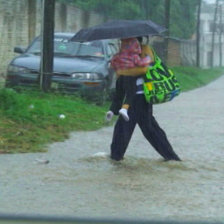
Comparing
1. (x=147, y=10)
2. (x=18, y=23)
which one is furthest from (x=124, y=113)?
(x=147, y=10)

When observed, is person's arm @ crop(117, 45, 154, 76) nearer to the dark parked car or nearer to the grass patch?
the grass patch

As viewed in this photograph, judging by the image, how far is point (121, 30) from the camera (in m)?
7.83

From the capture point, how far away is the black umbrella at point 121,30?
778cm

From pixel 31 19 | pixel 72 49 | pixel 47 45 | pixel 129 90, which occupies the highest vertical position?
pixel 129 90

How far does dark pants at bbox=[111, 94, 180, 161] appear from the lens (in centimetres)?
802

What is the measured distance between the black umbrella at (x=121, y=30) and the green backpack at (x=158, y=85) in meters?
0.36

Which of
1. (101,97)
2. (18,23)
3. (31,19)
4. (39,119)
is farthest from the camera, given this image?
(31,19)

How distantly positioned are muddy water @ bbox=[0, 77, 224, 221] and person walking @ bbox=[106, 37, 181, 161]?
200mm

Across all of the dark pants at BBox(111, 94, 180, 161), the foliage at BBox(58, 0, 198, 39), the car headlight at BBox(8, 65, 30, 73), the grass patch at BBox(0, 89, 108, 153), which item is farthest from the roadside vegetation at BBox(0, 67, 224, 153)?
the foliage at BBox(58, 0, 198, 39)

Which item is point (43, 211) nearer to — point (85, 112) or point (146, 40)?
point (146, 40)

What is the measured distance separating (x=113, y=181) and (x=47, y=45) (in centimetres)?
634

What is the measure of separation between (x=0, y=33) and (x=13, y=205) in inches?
411

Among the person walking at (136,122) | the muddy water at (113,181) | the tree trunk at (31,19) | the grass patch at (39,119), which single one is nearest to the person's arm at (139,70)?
the person walking at (136,122)

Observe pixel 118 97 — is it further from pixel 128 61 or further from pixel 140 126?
pixel 128 61
